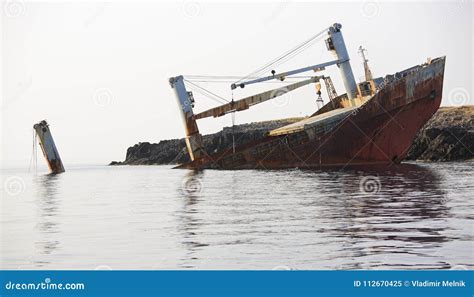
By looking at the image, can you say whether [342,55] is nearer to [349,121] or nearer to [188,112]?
[349,121]

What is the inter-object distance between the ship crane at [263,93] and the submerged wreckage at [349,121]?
8 cm

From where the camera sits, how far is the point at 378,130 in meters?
47.8

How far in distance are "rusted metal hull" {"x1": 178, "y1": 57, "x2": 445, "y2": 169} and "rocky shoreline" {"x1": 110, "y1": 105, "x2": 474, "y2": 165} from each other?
5765mm

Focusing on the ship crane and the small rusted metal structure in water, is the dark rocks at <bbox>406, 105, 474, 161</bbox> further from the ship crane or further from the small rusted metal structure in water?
the small rusted metal structure in water

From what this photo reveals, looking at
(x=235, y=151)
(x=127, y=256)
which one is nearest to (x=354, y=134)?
(x=235, y=151)

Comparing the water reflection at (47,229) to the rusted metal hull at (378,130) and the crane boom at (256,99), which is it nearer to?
the rusted metal hull at (378,130)

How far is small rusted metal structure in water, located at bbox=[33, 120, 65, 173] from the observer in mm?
66044

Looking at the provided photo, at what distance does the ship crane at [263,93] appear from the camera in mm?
53344

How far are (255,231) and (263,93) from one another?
4187cm

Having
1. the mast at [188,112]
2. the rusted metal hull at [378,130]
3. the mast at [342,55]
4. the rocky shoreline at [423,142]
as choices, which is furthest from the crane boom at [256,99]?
the rocky shoreline at [423,142]

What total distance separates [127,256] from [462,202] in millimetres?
12705

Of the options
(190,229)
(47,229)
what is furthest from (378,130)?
(47,229)

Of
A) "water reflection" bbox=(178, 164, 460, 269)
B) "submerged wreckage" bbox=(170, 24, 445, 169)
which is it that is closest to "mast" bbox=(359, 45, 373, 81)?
"submerged wreckage" bbox=(170, 24, 445, 169)
